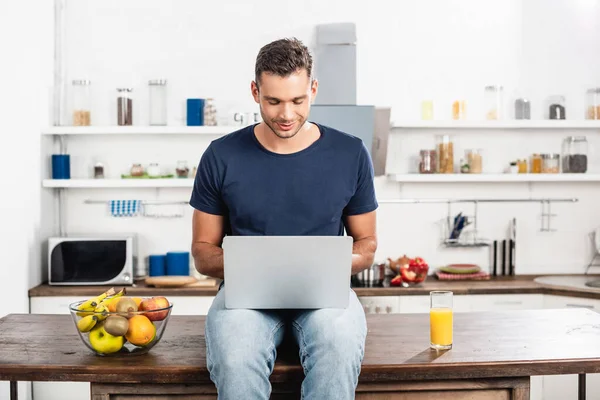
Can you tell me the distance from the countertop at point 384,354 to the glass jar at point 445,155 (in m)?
2.16

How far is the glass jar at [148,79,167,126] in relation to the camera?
455 cm

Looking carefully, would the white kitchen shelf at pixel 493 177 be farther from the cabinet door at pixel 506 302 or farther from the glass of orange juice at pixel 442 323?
the glass of orange juice at pixel 442 323

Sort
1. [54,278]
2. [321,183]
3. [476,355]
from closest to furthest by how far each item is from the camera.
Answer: [476,355], [321,183], [54,278]

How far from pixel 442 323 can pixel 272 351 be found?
0.49 meters

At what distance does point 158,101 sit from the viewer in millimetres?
4570

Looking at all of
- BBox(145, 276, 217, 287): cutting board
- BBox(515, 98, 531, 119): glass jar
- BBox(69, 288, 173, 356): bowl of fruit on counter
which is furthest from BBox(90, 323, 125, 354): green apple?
BBox(515, 98, 531, 119): glass jar

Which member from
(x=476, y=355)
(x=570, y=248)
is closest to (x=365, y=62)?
(x=570, y=248)

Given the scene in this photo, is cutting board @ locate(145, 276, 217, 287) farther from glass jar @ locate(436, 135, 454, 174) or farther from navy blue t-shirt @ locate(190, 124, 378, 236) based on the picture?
navy blue t-shirt @ locate(190, 124, 378, 236)

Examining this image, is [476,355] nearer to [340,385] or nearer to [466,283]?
[340,385]

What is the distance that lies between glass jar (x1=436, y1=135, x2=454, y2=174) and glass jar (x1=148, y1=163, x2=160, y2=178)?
1.63 metres

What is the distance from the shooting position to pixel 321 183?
2375 millimetres

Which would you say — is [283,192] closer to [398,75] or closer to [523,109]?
[398,75]

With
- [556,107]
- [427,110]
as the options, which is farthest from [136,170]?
[556,107]

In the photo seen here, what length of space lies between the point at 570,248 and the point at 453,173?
35.2 inches
